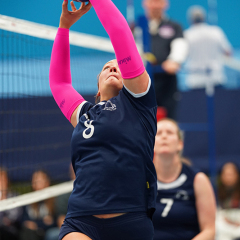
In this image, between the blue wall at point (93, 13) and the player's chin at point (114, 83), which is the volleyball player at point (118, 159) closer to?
the player's chin at point (114, 83)

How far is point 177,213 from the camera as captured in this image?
2676 millimetres

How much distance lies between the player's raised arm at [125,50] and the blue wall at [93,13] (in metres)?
6.66

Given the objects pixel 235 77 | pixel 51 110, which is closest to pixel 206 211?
pixel 51 110

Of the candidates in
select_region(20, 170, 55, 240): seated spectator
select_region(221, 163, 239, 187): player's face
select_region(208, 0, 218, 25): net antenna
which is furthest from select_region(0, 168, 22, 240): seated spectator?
select_region(208, 0, 218, 25): net antenna

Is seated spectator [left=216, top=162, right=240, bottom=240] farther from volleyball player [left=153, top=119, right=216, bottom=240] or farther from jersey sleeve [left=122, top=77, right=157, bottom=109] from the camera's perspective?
jersey sleeve [left=122, top=77, right=157, bottom=109]

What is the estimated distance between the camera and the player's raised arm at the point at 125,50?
1.70 metres

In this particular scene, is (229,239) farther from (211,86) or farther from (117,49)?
(117,49)

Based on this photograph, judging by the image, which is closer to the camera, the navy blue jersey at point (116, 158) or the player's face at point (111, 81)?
the navy blue jersey at point (116, 158)

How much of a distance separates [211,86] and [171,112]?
119 cm

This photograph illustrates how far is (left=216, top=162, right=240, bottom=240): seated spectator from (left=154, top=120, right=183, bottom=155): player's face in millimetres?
2890

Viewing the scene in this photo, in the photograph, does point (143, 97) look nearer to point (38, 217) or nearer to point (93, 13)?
point (38, 217)

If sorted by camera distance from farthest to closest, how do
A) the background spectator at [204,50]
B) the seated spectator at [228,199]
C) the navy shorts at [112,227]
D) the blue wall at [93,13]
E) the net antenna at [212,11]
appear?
1. the net antenna at [212,11]
2. the blue wall at [93,13]
3. the background spectator at [204,50]
4. the seated spectator at [228,199]
5. the navy shorts at [112,227]

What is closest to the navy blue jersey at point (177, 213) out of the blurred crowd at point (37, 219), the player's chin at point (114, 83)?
the player's chin at point (114, 83)

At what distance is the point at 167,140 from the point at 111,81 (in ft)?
3.48
